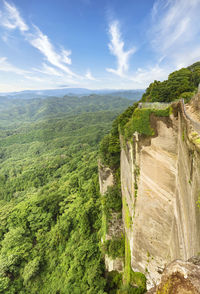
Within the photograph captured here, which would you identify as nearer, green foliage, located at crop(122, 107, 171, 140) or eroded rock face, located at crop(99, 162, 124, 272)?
green foliage, located at crop(122, 107, 171, 140)

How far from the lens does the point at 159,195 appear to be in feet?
35.3

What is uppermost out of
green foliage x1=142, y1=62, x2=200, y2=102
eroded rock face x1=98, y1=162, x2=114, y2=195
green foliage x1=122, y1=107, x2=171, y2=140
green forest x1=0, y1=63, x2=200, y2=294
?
green foliage x1=142, y1=62, x2=200, y2=102

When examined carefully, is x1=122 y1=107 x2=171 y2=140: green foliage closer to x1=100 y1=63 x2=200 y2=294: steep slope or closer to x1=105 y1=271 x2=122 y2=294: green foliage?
x1=100 y1=63 x2=200 y2=294: steep slope

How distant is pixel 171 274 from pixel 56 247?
29757mm

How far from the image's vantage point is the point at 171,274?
316cm

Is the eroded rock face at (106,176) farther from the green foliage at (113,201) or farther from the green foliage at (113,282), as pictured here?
the green foliage at (113,282)

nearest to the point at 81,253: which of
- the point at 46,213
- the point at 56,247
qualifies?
the point at 56,247

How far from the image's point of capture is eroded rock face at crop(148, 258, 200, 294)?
2865 millimetres

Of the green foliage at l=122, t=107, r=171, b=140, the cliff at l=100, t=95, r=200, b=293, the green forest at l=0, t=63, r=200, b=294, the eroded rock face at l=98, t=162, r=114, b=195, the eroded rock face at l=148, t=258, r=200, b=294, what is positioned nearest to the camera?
the eroded rock face at l=148, t=258, r=200, b=294

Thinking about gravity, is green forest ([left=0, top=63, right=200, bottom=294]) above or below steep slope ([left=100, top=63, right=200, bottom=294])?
below

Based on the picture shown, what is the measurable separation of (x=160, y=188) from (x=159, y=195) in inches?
26.4

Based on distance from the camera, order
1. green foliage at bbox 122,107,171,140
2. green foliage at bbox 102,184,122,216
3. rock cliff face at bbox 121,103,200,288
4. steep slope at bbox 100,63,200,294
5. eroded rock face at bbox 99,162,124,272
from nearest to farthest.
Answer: steep slope at bbox 100,63,200,294 → rock cliff face at bbox 121,103,200,288 → green foliage at bbox 122,107,171,140 → eroded rock face at bbox 99,162,124,272 → green foliage at bbox 102,184,122,216

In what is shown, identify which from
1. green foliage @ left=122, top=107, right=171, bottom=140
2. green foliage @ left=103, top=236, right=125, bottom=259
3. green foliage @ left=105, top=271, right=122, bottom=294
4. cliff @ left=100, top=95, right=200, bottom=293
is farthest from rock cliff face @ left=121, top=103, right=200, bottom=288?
green foliage @ left=105, top=271, right=122, bottom=294

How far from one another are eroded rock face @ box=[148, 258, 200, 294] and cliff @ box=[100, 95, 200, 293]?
3.92 meters
